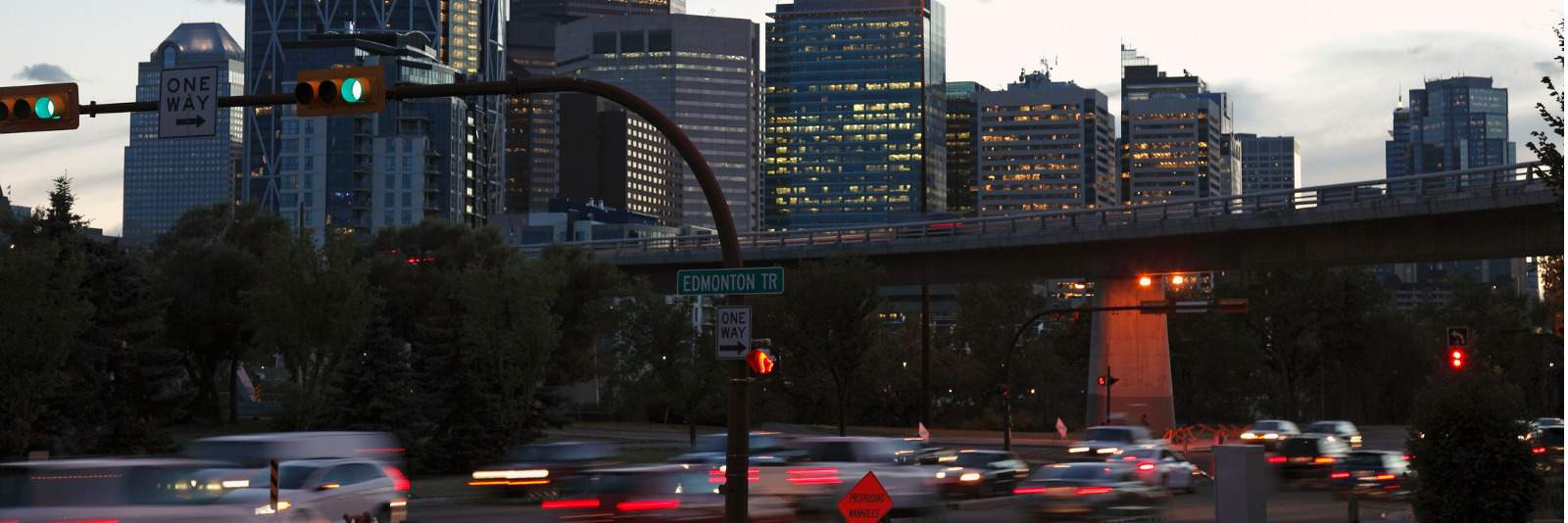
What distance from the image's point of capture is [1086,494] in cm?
3291

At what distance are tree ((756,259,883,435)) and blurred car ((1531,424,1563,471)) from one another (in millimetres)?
31908


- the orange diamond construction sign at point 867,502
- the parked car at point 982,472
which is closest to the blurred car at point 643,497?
the orange diamond construction sign at point 867,502

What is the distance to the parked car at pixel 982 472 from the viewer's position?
40.5 metres

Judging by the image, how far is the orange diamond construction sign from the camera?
71.6 ft

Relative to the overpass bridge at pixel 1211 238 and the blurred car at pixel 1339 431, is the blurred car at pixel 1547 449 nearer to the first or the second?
the overpass bridge at pixel 1211 238

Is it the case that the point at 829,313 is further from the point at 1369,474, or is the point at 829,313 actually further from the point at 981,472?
the point at 1369,474

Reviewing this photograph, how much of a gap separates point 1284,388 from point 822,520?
3829 inches

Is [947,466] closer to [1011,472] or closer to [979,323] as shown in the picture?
[1011,472]

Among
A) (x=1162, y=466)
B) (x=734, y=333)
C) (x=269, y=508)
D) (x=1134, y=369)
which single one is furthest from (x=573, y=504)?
(x=1134, y=369)

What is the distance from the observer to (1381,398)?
4705 inches

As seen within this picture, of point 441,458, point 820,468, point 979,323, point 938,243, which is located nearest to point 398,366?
point 441,458

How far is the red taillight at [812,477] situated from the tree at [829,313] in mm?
45680

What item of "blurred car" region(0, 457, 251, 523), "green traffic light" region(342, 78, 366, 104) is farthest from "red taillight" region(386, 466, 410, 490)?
"green traffic light" region(342, 78, 366, 104)

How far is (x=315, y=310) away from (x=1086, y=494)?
34937 millimetres
